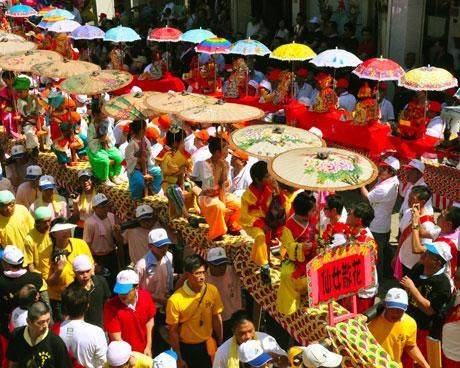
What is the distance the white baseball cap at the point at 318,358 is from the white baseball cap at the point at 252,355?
28 centimetres

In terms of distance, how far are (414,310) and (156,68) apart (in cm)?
953

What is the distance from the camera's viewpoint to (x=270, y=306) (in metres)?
6.12

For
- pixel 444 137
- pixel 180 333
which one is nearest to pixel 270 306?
pixel 180 333

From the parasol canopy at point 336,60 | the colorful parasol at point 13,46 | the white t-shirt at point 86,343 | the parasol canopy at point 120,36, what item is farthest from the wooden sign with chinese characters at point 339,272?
the parasol canopy at point 120,36

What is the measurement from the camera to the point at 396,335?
506 cm

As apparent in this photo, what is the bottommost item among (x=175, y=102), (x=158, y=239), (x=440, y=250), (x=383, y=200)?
(x=383, y=200)

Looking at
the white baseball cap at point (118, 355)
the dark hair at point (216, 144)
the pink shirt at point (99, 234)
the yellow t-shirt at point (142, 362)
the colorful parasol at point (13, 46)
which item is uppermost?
the colorful parasol at point (13, 46)

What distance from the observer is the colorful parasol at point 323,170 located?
5.11 meters

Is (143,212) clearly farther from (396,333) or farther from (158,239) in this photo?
(396,333)

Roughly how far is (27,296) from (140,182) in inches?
114

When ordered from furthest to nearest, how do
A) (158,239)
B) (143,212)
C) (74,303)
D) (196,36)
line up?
1. (196,36)
2. (143,212)
3. (158,239)
4. (74,303)

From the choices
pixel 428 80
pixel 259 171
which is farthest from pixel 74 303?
pixel 428 80

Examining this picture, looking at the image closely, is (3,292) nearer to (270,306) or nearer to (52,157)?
(270,306)

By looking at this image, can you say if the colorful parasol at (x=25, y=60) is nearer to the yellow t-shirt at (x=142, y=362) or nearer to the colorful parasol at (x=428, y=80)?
the colorful parasol at (x=428, y=80)
